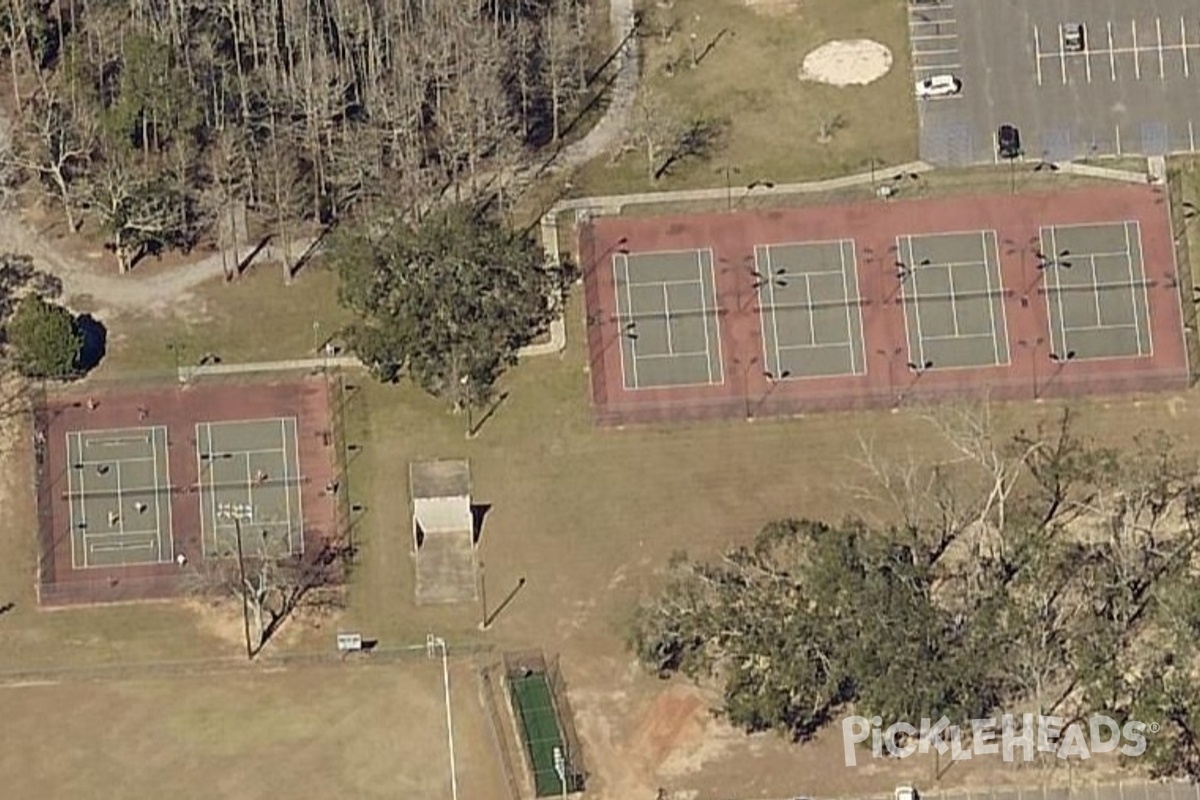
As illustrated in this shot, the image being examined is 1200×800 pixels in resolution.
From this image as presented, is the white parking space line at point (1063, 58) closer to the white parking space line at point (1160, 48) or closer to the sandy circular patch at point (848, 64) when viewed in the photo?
the white parking space line at point (1160, 48)

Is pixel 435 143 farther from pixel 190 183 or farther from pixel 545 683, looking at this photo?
pixel 545 683

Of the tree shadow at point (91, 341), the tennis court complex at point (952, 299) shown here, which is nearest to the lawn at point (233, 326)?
the tree shadow at point (91, 341)

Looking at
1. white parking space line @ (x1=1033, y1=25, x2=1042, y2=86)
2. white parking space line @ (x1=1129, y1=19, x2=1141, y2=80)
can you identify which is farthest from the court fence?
white parking space line @ (x1=1129, y1=19, x2=1141, y2=80)

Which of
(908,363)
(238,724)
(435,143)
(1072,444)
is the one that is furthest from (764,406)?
(238,724)

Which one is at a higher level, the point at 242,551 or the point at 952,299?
the point at 952,299

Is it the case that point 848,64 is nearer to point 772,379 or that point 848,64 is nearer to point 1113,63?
point 1113,63

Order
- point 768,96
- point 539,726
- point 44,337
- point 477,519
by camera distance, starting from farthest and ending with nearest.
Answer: point 768,96 → point 477,519 → point 44,337 → point 539,726

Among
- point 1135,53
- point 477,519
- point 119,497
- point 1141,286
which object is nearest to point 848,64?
point 1135,53

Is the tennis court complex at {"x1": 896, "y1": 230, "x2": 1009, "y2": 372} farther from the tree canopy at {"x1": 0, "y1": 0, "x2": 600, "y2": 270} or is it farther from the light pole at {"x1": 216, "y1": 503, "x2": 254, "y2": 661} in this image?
the light pole at {"x1": 216, "y1": 503, "x2": 254, "y2": 661}
